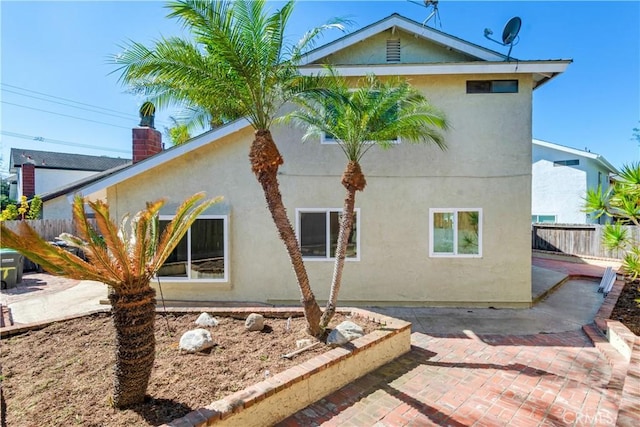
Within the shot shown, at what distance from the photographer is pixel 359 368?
5.89 metres

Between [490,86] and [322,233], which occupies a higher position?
[490,86]

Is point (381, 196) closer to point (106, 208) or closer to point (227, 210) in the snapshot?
point (227, 210)

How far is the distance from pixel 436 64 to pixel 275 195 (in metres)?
6.92

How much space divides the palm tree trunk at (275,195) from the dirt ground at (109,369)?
0.59 meters

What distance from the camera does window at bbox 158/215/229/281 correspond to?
10289 mm

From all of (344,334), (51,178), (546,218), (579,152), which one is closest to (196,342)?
(344,334)

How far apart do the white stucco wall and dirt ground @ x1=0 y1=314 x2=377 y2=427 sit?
25103 mm

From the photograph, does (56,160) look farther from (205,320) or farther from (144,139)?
(205,320)

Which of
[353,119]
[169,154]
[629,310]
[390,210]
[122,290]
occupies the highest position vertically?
[353,119]

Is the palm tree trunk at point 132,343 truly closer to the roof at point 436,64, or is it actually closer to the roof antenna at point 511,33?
the roof at point 436,64

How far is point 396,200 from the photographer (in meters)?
10.3

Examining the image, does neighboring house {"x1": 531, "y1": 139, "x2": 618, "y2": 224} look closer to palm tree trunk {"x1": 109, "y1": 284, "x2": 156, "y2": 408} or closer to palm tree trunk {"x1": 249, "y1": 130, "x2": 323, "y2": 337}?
palm tree trunk {"x1": 249, "y1": 130, "x2": 323, "y2": 337}

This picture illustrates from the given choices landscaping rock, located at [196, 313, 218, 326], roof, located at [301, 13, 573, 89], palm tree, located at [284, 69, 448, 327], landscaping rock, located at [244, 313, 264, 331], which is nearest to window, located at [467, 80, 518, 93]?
roof, located at [301, 13, 573, 89]

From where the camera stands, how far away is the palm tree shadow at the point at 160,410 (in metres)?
4.02
